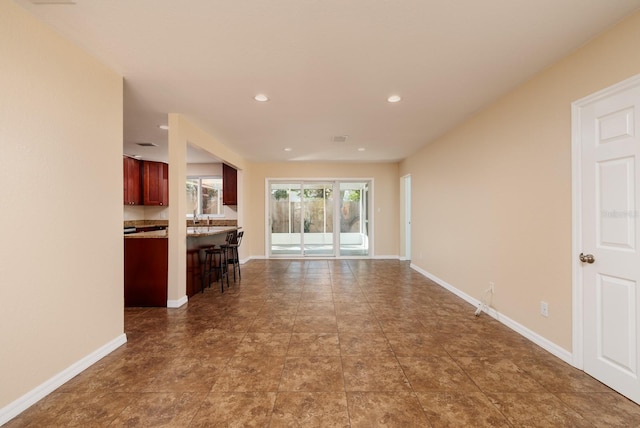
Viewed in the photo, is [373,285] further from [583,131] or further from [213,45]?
[213,45]

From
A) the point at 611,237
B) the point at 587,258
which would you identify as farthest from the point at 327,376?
the point at 611,237

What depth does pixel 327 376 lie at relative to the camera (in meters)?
2.16

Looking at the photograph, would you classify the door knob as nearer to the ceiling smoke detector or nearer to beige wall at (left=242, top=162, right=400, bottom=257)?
the ceiling smoke detector

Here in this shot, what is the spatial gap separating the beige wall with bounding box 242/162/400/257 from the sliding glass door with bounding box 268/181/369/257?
240 mm

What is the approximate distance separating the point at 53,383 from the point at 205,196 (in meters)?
5.97

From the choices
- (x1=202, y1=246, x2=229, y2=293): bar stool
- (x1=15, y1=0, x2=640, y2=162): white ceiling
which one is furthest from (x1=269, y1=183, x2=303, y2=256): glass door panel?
(x1=15, y1=0, x2=640, y2=162): white ceiling

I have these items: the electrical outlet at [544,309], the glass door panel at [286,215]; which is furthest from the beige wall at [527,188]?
the glass door panel at [286,215]

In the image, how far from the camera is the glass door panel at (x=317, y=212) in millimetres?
7578

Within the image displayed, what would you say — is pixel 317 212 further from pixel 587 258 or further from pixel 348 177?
pixel 587 258

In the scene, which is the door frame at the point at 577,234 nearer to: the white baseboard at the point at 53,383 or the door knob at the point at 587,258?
the door knob at the point at 587,258

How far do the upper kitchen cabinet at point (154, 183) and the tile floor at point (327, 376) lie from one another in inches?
159

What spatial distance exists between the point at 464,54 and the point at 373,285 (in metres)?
3.59

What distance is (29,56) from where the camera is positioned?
6.18 ft

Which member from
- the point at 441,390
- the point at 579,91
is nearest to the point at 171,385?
the point at 441,390
